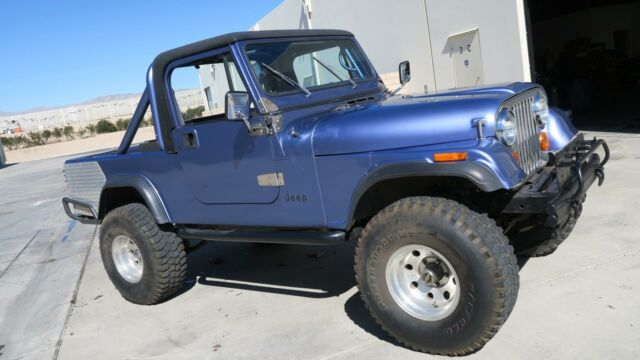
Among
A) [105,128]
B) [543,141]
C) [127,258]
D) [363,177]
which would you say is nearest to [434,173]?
[363,177]

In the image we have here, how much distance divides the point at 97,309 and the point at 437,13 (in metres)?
9.12

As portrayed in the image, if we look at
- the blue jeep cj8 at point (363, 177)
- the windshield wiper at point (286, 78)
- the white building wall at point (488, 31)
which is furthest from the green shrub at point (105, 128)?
the windshield wiper at point (286, 78)

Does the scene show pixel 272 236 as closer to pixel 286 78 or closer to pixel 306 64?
pixel 286 78

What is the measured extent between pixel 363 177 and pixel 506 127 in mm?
838

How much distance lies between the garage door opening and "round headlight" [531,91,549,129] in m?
6.51

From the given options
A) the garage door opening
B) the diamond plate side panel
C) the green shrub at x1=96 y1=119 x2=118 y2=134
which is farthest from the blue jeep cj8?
the green shrub at x1=96 y1=119 x2=118 y2=134

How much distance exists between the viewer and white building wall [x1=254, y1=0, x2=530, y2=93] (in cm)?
957

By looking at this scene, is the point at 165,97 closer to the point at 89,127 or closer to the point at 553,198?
the point at 553,198

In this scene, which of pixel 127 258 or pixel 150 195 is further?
pixel 127 258

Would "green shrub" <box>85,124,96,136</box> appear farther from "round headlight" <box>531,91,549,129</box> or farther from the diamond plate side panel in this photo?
"round headlight" <box>531,91,549,129</box>

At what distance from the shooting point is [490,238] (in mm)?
2852

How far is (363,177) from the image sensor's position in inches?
Result: 124

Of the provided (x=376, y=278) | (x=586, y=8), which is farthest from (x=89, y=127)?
(x=376, y=278)

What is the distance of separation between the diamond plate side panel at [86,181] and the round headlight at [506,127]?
3506mm
